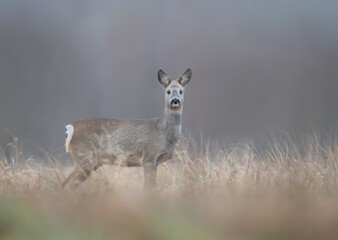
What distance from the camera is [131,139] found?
5953 mm

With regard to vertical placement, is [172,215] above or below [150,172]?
above

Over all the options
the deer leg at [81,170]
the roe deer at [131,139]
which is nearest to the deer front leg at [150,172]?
the roe deer at [131,139]

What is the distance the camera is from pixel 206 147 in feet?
20.4

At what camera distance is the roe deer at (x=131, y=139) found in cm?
577

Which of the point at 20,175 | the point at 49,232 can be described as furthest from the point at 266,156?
the point at 49,232

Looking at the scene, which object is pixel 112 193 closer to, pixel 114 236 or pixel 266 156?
pixel 114 236

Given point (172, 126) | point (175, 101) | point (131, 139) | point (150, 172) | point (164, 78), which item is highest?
point (164, 78)

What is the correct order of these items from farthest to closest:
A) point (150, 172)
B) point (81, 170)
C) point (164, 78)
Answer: point (164, 78)
point (150, 172)
point (81, 170)

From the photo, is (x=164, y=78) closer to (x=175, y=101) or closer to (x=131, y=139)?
(x=175, y=101)

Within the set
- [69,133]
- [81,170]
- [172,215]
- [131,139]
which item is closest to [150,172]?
[131,139]

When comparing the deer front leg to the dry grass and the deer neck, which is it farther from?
the dry grass

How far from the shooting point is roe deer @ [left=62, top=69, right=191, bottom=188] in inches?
227

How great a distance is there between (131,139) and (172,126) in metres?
0.49

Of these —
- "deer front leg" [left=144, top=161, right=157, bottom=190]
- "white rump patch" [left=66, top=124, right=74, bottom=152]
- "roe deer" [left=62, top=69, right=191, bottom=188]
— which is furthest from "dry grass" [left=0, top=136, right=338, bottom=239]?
"white rump patch" [left=66, top=124, right=74, bottom=152]
